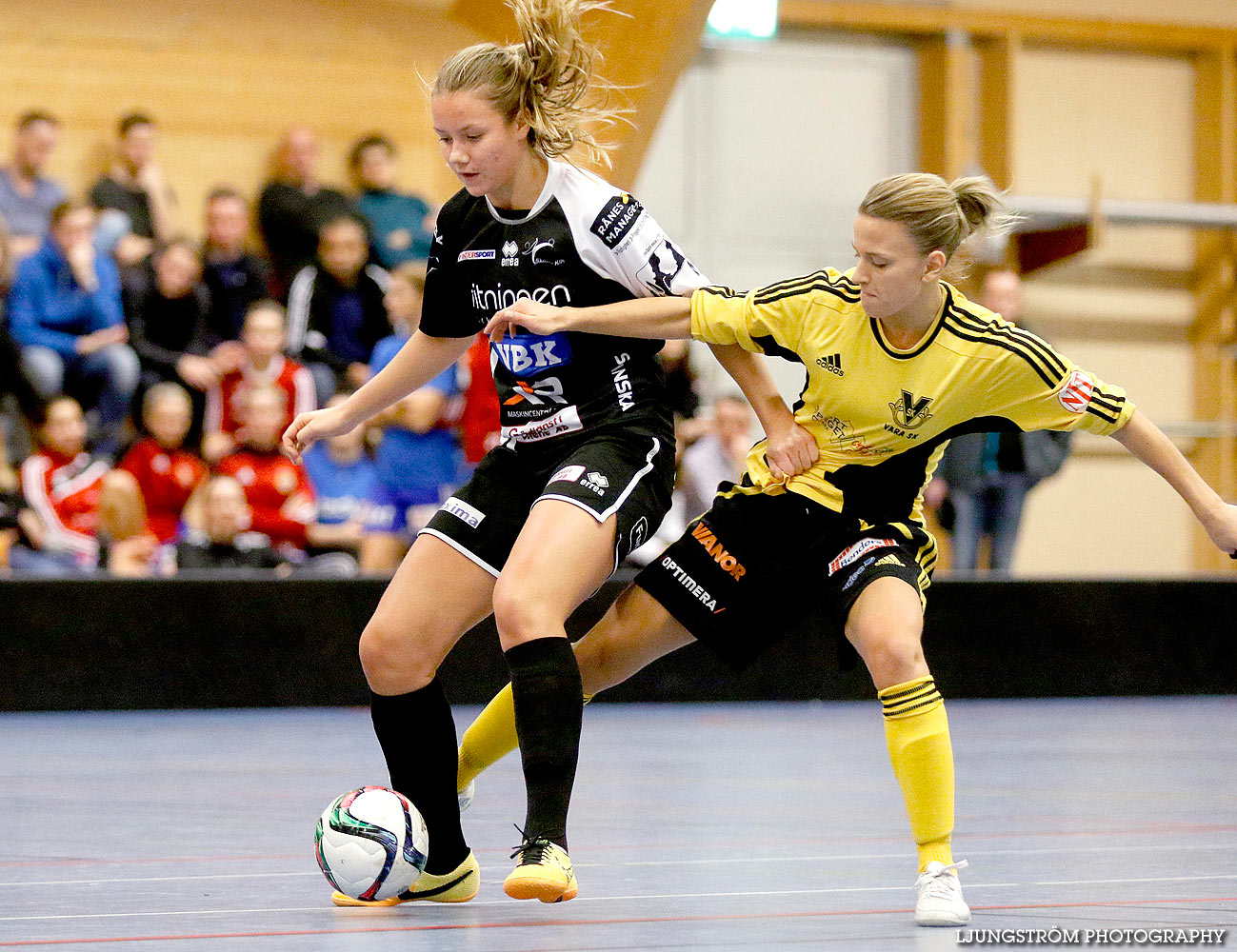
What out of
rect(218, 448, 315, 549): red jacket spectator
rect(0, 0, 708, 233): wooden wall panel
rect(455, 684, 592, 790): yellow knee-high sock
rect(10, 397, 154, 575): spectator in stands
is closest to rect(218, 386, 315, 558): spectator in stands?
rect(218, 448, 315, 549): red jacket spectator

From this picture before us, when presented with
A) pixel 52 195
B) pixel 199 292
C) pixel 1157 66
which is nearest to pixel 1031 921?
pixel 199 292

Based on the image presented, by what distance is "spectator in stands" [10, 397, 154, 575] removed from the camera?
648 centimetres

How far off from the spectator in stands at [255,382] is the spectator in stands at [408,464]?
0.38m

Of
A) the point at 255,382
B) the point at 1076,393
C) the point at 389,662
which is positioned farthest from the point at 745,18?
the point at 389,662

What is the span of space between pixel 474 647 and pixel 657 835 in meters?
3.04

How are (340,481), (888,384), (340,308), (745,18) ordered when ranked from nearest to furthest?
(888,384) < (340,481) < (340,308) < (745,18)

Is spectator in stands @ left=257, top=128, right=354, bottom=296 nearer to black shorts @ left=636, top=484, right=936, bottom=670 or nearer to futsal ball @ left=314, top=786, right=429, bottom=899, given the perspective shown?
black shorts @ left=636, top=484, right=936, bottom=670

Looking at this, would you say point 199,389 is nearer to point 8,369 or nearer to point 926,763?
point 8,369

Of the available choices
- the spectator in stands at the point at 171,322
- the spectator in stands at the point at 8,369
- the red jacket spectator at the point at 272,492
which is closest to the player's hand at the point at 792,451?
the red jacket spectator at the point at 272,492

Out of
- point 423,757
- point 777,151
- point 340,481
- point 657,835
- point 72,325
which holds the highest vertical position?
point 777,151

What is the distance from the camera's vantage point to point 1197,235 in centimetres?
1277

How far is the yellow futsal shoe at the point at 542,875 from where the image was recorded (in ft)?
7.79

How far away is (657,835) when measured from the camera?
345 cm

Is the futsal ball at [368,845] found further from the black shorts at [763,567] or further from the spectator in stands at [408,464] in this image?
the spectator in stands at [408,464]
